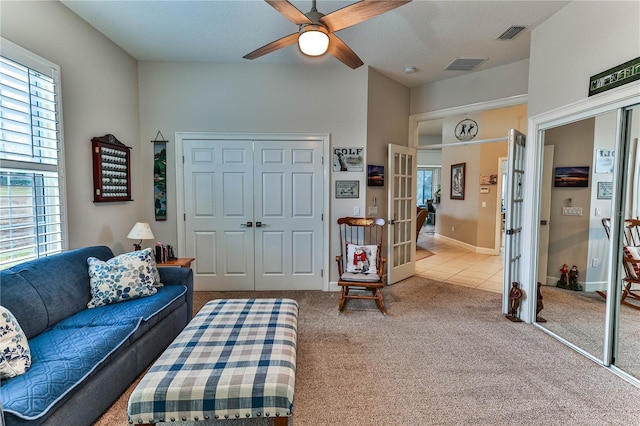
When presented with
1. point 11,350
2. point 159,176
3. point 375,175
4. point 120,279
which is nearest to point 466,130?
point 375,175

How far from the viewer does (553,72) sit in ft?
9.35

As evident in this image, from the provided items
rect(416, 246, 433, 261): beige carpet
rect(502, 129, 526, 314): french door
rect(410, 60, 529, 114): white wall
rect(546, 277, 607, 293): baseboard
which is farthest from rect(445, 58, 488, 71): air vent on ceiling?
rect(416, 246, 433, 261): beige carpet

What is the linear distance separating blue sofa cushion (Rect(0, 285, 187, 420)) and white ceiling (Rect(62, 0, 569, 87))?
258cm

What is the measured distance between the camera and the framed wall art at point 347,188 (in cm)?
415

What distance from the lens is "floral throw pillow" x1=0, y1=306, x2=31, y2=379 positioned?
1.46 meters

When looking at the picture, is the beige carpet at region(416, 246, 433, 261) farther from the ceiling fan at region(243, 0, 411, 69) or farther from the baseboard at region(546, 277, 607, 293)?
the ceiling fan at region(243, 0, 411, 69)

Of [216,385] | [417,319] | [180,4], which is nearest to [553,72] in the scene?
[417,319]

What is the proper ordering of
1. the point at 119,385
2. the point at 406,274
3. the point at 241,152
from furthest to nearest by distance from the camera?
the point at 406,274
the point at 241,152
the point at 119,385

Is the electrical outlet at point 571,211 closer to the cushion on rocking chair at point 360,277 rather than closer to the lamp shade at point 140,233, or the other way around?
the cushion on rocking chair at point 360,277

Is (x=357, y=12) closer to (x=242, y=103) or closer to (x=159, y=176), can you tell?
(x=242, y=103)

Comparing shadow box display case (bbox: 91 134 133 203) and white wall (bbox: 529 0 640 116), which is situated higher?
white wall (bbox: 529 0 640 116)

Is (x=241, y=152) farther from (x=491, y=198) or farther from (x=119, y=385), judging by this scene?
(x=491, y=198)

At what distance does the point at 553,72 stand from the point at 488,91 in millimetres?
1337

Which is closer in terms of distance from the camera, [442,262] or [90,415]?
[90,415]
